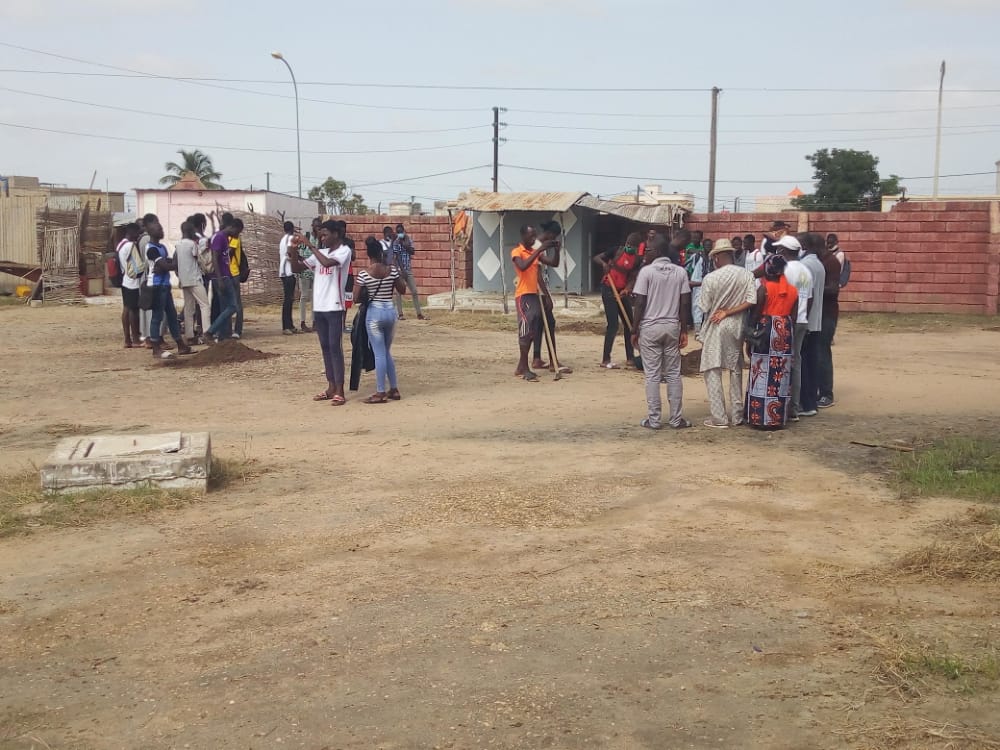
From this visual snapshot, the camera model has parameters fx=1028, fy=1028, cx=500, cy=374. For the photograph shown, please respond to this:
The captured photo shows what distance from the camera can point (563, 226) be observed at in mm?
22297

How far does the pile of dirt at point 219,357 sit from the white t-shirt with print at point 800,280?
7.09 meters

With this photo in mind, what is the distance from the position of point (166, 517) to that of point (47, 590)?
1.29 metres

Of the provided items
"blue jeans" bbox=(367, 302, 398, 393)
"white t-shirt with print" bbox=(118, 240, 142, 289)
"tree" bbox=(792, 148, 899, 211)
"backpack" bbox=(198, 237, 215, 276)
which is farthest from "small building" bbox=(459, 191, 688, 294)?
"tree" bbox=(792, 148, 899, 211)

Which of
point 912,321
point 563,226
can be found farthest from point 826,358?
point 563,226

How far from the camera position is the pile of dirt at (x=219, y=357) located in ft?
42.2

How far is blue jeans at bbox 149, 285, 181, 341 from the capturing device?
13.4 meters

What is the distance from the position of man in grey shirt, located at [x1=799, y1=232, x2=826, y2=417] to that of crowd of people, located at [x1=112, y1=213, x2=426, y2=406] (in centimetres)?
385

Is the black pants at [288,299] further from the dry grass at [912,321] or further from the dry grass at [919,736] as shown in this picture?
the dry grass at [919,736]

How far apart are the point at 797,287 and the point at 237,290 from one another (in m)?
8.52

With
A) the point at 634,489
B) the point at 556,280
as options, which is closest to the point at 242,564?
the point at 634,489

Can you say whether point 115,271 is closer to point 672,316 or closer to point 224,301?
point 224,301

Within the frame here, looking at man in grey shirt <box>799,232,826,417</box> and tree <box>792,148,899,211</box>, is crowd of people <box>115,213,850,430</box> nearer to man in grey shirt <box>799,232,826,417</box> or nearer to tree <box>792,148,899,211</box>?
man in grey shirt <box>799,232,826,417</box>

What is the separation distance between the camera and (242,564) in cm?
545

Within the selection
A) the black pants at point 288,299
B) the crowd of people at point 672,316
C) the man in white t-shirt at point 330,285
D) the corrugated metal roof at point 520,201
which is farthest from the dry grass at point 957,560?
the corrugated metal roof at point 520,201
